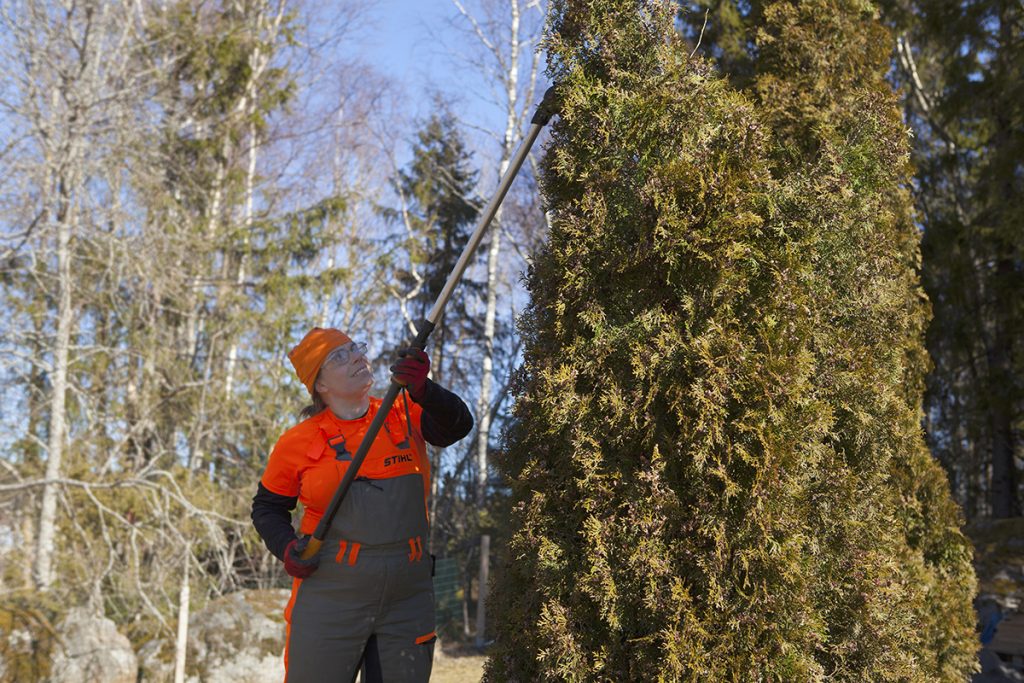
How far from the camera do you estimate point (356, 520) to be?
114 inches

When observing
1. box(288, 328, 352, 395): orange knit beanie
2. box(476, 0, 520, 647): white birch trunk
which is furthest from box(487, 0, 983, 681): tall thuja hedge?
box(476, 0, 520, 647): white birch trunk

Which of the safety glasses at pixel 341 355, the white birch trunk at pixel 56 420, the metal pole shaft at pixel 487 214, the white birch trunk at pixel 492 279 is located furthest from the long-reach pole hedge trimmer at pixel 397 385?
the white birch trunk at pixel 492 279

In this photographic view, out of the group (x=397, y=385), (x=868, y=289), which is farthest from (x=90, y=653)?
(x=868, y=289)

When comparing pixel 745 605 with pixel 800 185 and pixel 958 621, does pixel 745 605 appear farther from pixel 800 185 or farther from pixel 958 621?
pixel 958 621

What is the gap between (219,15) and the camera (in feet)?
43.9

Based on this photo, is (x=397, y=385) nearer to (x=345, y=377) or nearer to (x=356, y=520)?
(x=345, y=377)

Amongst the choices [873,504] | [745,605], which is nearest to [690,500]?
[745,605]

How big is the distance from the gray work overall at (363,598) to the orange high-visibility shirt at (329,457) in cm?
8

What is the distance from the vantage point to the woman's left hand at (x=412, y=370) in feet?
9.59

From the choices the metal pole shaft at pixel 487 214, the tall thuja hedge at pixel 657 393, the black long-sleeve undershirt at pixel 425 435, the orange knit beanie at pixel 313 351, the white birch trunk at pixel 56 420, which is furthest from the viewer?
the white birch trunk at pixel 56 420

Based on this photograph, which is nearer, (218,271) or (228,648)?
(228,648)

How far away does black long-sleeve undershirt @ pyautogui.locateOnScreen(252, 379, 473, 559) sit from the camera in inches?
119

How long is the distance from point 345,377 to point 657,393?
1.08 meters

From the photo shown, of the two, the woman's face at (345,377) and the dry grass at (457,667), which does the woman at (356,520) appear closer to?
the woman's face at (345,377)
